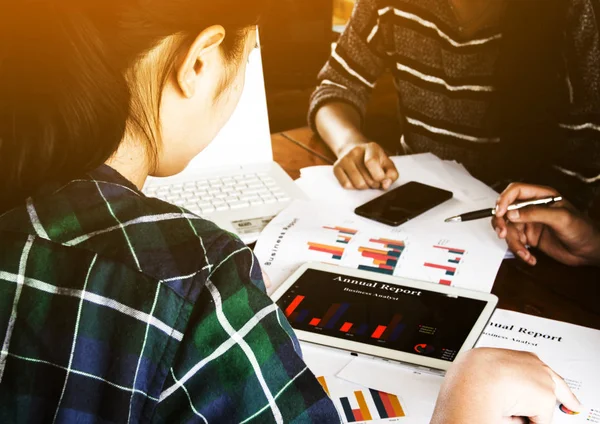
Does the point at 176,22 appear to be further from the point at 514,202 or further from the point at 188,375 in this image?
the point at 514,202

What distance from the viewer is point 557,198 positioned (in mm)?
987

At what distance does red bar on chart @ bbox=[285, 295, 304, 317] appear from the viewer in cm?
79

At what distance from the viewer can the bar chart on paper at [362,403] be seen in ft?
2.07

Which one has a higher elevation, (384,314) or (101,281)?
(101,281)

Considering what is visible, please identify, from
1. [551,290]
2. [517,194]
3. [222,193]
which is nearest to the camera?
[551,290]

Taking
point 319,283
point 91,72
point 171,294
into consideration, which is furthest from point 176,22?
point 319,283

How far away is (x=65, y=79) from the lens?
0.49 meters

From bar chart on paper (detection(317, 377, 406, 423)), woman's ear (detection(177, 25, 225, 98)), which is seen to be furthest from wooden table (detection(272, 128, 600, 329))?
woman's ear (detection(177, 25, 225, 98))

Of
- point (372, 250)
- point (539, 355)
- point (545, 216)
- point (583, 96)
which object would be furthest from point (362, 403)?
point (583, 96)

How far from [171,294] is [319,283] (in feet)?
1.22

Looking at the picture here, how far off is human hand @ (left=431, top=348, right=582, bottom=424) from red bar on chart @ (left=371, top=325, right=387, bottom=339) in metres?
0.12

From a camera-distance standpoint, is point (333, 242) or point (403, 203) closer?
point (333, 242)

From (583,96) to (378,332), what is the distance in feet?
2.39

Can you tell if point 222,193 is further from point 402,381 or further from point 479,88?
point 479,88
